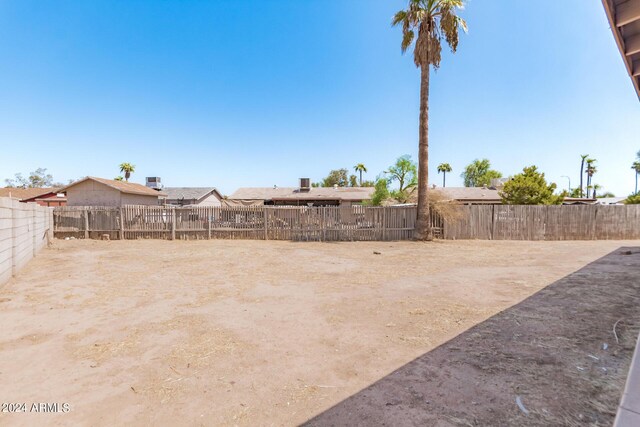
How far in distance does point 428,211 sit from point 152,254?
40.8ft

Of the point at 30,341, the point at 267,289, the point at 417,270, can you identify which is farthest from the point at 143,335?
the point at 417,270

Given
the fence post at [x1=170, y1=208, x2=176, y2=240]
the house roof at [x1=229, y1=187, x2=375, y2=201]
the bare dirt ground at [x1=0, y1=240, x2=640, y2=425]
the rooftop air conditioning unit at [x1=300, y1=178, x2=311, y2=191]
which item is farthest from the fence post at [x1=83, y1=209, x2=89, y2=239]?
the rooftop air conditioning unit at [x1=300, y1=178, x2=311, y2=191]

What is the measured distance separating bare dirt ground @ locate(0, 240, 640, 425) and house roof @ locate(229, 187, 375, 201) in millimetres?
23172

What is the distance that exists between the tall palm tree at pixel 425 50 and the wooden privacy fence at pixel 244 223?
35.8 inches

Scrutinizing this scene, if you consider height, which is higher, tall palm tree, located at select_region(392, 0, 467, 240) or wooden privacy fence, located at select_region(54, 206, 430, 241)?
tall palm tree, located at select_region(392, 0, 467, 240)

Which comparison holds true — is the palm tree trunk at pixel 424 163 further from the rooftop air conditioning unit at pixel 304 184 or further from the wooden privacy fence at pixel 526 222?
the rooftop air conditioning unit at pixel 304 184

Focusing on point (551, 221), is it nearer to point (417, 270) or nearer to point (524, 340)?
point (417, 270)

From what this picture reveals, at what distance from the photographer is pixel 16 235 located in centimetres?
732

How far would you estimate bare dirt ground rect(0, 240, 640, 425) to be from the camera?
265 cm

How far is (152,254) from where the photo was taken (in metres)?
10.8

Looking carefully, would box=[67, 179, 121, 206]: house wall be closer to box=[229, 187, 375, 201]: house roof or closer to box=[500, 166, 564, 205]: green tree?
box=[229, 187, 375, 201]: house roof

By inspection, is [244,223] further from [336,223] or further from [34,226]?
[34,226]

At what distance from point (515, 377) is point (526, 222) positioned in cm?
1533

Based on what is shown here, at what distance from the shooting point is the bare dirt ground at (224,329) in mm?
2654
